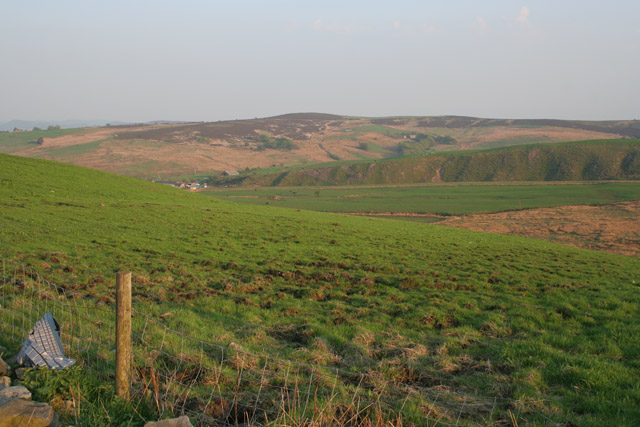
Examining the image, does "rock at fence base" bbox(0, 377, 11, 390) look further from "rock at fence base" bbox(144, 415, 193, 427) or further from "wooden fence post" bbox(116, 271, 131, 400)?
"rock at fence base" bbox(144, 415, 193, 427)

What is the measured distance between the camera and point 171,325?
10.4 meters

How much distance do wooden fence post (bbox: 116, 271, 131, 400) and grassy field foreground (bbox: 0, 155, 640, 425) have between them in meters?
3.22

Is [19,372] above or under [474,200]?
above

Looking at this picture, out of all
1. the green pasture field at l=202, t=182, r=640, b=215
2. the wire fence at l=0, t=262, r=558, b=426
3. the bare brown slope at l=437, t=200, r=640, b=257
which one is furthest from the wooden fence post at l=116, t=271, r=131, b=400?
the green pasture field at l=202, t=182, r=640, b=215

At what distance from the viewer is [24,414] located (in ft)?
16.1

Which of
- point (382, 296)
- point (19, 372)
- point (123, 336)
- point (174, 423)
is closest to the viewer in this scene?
point (174, 423)

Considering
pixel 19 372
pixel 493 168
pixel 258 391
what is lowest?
pixel 493 168

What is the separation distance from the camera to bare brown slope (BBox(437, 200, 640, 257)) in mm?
42562

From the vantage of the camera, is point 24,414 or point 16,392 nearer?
point 24,414

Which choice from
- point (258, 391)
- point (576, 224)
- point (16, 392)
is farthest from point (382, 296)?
point (576, 224)

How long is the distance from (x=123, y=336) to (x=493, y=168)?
153352 millimetres

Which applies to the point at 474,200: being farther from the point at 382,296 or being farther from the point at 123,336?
the point at 123,336

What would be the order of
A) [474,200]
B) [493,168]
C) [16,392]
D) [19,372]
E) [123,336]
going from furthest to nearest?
[493,168]
[474,200]
[19,372]
[123,336]
[16,392]

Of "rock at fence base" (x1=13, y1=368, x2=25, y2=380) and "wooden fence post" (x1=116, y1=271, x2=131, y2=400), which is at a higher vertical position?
"wooden fence post" (x1=116, y1=271, x2=131, y2=400)
